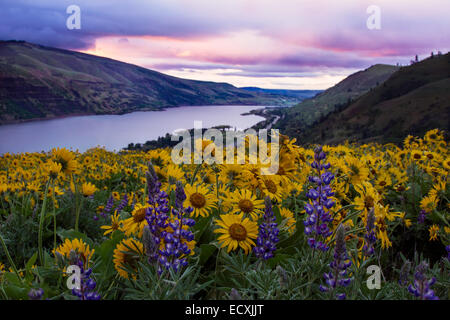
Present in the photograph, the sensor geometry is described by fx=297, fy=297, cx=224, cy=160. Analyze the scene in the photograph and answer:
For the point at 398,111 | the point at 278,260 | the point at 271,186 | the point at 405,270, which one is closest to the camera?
the point at 405,270

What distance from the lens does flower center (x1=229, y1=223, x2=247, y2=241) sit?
220 cm

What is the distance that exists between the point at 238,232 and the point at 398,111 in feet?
424

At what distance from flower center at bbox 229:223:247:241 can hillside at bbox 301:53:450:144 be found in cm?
8610

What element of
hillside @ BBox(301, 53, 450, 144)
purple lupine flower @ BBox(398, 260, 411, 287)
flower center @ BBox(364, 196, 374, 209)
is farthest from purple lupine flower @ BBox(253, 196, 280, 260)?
hillside @ BBox(301, 53, 450, 144)

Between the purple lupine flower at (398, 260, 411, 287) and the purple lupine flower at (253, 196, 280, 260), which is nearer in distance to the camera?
the purple lupine flower at (398, 260, 411, 287)

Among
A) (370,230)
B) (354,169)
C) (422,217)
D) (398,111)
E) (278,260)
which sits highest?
(398,111)

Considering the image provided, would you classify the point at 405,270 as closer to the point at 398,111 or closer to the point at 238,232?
the point at 238,232

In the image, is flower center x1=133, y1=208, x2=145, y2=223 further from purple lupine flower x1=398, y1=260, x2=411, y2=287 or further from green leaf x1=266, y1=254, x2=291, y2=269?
purple lupine flower x1=398, y1=260, x2=411, y2=287

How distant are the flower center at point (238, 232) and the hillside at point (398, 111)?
282ft

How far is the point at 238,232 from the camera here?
2205 millimetres

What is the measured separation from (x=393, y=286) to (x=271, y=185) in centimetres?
126

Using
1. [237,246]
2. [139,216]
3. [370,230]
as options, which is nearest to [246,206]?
[237,246]
